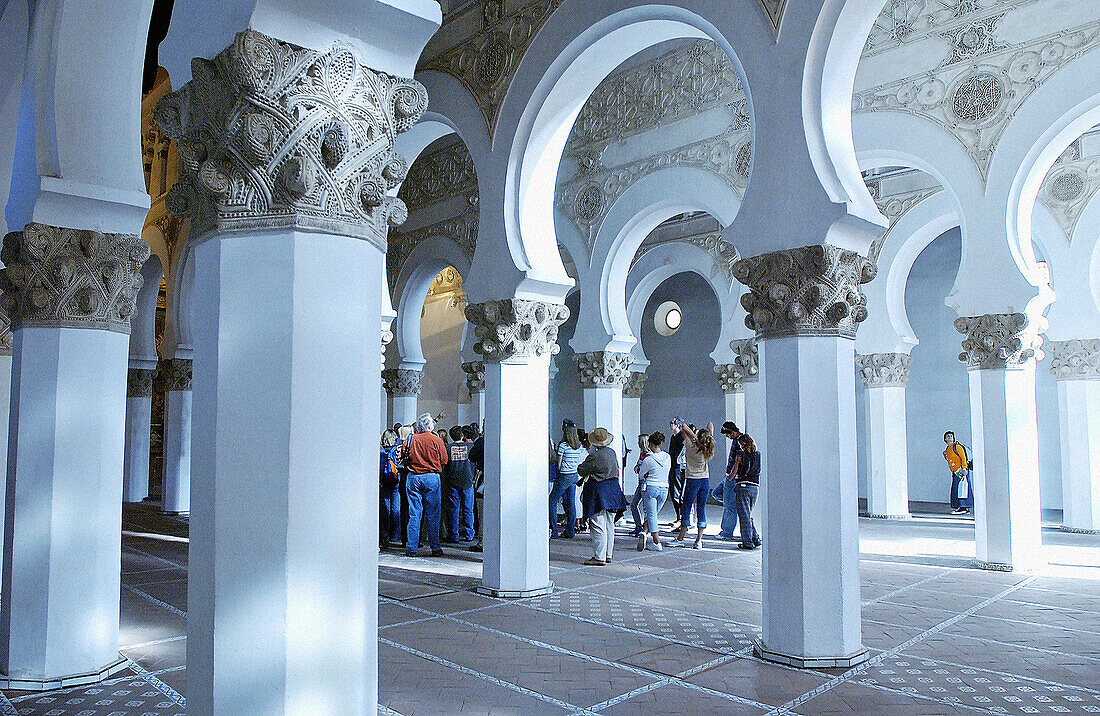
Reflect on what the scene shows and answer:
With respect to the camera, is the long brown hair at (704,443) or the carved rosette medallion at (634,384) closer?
the long brown hair at (704,443)

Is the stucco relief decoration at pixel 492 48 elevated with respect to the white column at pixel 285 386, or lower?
elevated

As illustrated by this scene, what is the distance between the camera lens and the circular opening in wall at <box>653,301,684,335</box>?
18.4 meters

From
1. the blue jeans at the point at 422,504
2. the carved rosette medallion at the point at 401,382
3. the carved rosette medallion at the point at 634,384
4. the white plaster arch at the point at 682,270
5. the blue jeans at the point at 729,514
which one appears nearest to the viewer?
the blue jeans at the point at 422,504

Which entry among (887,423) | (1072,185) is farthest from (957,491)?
(1072,185)

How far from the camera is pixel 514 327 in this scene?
6699 millimetres

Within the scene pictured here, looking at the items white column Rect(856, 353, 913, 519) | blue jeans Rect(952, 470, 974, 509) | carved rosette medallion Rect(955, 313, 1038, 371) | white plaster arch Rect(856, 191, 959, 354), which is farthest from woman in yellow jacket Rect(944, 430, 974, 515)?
carved rosette medallion Rect(955, 313, 1038, 371)

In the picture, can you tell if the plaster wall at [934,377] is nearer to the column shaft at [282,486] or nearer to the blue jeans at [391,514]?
the blue jeans at [391,514]

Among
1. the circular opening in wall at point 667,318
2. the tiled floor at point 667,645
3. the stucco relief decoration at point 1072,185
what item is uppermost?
the stucco relief decoration at point 1072,185

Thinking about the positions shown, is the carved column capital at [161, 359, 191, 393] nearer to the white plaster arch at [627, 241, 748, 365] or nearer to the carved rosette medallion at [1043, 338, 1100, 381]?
the white plaster arch at [627, 241, 748, 365]

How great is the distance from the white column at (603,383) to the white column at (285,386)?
7.54 m

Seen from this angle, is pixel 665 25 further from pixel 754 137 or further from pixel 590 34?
pixel 754 137

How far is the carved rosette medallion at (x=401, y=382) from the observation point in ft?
44.2

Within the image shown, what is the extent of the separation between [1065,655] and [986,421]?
342 cm

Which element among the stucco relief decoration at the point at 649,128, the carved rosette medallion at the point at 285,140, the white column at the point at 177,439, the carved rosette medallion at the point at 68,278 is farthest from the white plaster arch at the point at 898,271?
the white column at the point at 177,439
